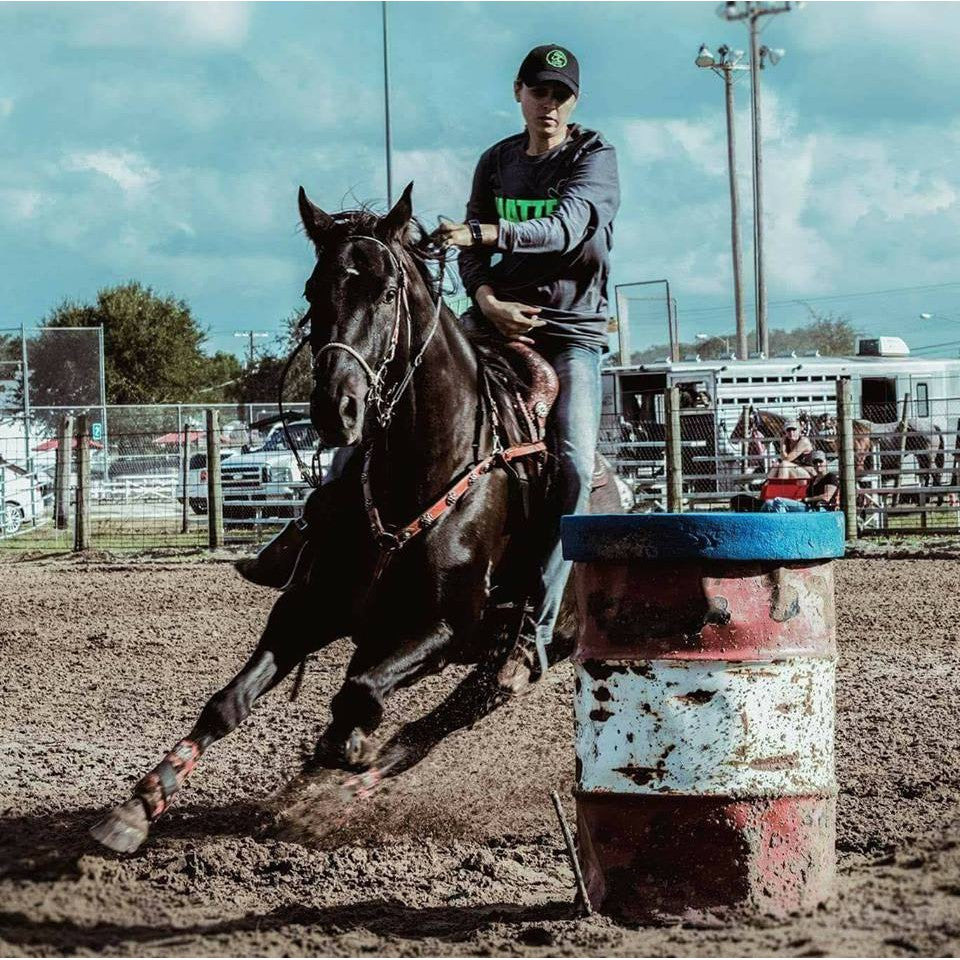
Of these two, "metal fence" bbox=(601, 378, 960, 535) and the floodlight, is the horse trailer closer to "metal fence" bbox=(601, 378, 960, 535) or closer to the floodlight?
"metal fence" bbox=(601, 378, 960, 535)

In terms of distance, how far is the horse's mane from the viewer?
5.09m

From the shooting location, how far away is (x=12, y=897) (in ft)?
14.2

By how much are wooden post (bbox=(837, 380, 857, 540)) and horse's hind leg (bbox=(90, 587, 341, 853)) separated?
13.5 metres

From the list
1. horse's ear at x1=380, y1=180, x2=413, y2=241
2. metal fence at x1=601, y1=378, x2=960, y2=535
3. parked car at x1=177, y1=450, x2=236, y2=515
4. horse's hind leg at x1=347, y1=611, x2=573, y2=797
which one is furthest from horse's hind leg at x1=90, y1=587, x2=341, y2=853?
parked car at x1=177, y1=450, x2=236, y2=515

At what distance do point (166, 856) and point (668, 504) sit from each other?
45.0ft

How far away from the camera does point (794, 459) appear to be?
59.1ft

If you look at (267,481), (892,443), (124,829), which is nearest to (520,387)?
(124,829)

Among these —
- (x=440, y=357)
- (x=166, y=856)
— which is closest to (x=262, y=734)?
(x=166, y=856)

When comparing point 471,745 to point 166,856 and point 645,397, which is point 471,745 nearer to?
point 166,856

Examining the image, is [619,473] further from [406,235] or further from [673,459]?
[406,235]

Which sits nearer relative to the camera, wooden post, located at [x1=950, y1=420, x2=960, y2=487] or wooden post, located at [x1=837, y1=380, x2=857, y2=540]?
wooden post, located at [x1=837, y1=380, x2=857, y2=540]

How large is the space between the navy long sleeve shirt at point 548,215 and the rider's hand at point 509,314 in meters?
0.09

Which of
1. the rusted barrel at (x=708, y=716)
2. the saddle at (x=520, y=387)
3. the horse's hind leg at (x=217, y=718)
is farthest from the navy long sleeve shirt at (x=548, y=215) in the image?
the rusted barrel at (x=708, y=716)

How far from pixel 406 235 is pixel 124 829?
2.36 m
